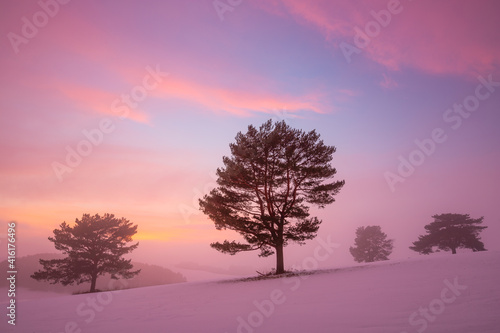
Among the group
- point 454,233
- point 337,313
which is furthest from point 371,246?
point 337,313

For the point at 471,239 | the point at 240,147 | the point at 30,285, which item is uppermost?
the point at 240,147

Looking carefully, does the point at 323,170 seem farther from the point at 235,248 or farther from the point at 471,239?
the point at 471,239

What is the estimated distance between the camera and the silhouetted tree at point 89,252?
31.2 meters

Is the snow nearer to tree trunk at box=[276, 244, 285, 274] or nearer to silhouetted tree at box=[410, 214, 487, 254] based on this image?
tree trunk at box=[276, 244, 285, 274]

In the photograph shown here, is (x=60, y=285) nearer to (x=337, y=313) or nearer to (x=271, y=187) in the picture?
(x=271, y=187)

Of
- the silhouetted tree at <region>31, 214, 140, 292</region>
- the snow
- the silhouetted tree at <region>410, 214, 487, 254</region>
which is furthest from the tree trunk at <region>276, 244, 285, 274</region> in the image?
the silhouetted tree at <region>410, 214, 487, 254</region>

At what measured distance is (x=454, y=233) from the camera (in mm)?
42062

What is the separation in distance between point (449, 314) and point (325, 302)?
3.18 metres

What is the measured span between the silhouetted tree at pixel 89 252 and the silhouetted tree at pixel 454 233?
47888 mm

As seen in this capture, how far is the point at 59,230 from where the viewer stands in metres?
32.5

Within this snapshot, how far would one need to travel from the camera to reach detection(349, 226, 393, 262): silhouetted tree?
52.6 metres

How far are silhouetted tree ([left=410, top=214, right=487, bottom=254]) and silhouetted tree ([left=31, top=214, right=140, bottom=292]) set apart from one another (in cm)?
4789

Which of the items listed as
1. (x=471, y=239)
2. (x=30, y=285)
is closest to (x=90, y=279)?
(x=30, y=285)

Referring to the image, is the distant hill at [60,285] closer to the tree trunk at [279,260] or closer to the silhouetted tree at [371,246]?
the tree trunk at [279,260]
